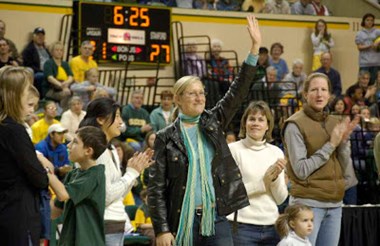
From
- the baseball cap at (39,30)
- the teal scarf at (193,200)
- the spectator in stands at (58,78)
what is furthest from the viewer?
the baseball cap at (39,30)

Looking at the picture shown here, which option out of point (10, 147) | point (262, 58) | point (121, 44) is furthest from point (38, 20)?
point (10, 147)

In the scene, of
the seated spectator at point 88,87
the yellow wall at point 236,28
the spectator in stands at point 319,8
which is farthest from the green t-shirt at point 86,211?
the spectator in stands at point 319,8

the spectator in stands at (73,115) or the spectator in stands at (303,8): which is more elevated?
the spectator in stands at (303,8)

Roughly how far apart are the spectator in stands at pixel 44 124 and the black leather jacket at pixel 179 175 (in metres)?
6.80

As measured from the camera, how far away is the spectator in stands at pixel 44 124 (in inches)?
492

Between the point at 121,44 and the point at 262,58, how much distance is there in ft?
9.19

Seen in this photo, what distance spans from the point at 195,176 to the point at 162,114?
28.6 ft

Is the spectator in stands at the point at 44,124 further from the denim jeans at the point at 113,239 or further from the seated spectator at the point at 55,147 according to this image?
the denim jeans at the point at 113,239

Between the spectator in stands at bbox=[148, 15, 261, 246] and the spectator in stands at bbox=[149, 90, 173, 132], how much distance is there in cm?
823

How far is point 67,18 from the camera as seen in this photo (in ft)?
54.7

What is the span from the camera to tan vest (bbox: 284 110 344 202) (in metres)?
6.78

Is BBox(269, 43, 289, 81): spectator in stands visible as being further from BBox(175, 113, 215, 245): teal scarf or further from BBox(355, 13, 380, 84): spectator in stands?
BBox(175, 113, 215, 245): teal scarf

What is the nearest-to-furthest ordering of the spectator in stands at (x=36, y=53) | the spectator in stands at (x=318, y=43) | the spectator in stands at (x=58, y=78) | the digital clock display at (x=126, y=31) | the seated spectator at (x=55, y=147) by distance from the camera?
the seated spectator at (x=55, y=147)
the spectator in stands at (x=58, y=78)
the spectator in stands at (x=36, y=53)
the digital clock display at (x=126, y=31)
the spectator in stands at (x=318, y=43)

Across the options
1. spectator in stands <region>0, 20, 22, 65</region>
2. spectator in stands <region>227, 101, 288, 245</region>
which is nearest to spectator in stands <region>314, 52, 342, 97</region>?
spectator in stands <region>0, 20, 22, 65</region>
